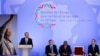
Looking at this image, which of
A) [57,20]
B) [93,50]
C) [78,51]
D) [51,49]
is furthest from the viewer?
[57,20]

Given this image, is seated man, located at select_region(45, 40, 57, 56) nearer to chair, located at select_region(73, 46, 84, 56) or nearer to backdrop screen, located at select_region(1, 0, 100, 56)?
backdrop screen, located at select_region(1, 0, 100, 56)


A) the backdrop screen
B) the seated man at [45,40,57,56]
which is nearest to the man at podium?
the backdrop screen

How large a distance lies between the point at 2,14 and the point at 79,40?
266 centimetres

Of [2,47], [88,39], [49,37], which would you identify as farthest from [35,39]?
[88,39]

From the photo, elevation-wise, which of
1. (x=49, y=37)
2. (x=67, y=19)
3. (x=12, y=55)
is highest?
(x=67, y=19)

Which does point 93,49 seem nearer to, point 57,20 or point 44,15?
point 57,20

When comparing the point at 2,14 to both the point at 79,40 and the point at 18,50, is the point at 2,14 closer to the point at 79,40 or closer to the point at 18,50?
the point at 18,50

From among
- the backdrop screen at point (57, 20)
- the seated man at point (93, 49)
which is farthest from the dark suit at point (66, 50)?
the seated man at point (93, 49)

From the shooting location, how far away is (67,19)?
29.5 ft

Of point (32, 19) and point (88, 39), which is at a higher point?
point (32, 19)

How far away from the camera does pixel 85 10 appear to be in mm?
8945

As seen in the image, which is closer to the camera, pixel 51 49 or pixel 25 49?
pixel 25 49

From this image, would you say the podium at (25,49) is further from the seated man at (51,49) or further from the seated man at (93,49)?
the seated man at (93,49)

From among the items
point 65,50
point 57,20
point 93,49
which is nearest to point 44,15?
point 57,20
